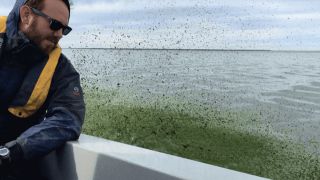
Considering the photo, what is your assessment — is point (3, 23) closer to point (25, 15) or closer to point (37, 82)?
point (25, 15)

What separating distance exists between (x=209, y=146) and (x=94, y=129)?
4.03 m

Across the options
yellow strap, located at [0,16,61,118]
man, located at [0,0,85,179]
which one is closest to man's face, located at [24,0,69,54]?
man, located at [0,0,85,179]

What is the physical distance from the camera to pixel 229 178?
194 cm

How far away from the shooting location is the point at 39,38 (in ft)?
8.75

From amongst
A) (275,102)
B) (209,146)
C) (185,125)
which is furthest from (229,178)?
(275,102)

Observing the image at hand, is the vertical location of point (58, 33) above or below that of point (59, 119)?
above

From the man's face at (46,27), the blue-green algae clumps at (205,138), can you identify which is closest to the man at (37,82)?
the man's face at (46,27)

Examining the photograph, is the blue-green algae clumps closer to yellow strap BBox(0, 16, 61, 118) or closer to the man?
the man

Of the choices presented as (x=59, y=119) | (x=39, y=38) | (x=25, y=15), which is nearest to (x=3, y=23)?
(x=25, y=15)

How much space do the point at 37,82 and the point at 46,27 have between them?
387mm

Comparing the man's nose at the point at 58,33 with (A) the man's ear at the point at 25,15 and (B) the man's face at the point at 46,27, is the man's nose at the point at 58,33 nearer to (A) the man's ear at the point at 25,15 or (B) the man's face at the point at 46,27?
(B) the man's face at the point at 46,27

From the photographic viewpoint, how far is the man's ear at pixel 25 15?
266 cm

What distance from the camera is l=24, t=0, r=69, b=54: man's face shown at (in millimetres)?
2637

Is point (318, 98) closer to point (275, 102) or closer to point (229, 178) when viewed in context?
point (275, 102)
